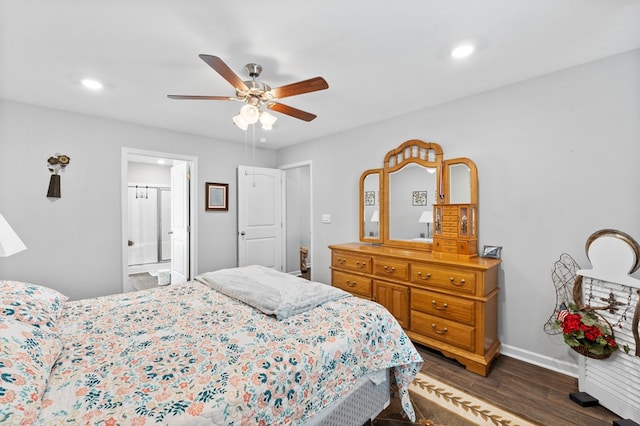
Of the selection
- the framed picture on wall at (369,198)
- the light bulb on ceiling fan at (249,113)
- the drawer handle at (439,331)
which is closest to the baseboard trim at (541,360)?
the drawer handle at (439,331)

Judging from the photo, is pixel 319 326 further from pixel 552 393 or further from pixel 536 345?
pixel 536 345

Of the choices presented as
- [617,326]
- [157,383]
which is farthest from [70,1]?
[617,326]

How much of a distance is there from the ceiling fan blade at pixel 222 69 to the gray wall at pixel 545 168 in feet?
5.58

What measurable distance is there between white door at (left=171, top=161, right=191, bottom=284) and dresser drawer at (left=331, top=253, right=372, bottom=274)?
220cm

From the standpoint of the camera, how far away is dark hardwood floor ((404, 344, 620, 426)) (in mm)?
1828

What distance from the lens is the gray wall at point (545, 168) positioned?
81.3 inches

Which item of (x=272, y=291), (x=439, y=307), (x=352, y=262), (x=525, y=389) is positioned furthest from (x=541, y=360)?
(x=272, y=291)

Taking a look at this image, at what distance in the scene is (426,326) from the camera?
2617 mm

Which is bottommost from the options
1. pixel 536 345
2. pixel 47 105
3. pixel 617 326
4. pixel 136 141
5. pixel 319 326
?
pixel 536 345

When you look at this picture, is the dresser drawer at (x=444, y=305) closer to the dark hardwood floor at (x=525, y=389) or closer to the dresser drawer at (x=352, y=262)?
the dark hardwood floor at (x=525, y=389)

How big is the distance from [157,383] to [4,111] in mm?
3477

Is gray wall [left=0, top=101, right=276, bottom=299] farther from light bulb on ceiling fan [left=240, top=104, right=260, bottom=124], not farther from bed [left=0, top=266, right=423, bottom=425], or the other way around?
light bulb on ceiling fan [left=240, top=104, right=260, bottom=124]

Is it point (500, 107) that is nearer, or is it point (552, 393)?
point (552, 393)

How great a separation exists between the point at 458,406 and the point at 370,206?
2230 mm
